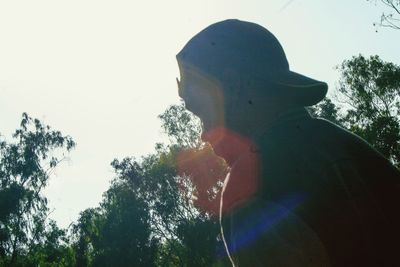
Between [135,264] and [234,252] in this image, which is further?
[135,264]

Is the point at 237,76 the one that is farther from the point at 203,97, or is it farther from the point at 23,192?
the point at 23,192

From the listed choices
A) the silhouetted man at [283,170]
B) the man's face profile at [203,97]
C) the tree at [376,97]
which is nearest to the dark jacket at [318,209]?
the silhouetted man at [283,170]

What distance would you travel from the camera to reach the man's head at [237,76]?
1152 mm

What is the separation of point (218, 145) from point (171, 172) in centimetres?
3790

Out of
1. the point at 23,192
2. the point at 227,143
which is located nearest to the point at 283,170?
the point at 227,143

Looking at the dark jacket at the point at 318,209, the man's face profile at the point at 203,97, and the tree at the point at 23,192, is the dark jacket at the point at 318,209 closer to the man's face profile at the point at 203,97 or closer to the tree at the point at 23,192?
the man's face profile at the point at 203,97

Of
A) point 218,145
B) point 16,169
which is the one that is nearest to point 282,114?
point 218,145

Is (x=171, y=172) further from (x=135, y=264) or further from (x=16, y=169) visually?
(x=16, y=169)

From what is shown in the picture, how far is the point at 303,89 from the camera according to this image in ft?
3.71

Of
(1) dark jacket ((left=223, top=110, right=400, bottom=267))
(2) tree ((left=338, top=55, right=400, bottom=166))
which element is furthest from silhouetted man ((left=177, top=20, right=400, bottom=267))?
(2) tree ((left=338, top=55, right=400, bottom=166))

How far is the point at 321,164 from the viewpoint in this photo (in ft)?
2.97

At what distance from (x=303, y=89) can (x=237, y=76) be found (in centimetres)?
20

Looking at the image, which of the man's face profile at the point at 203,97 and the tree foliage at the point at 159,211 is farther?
the tree foliage at the point at 159,211

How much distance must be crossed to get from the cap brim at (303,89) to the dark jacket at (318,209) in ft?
0.55
